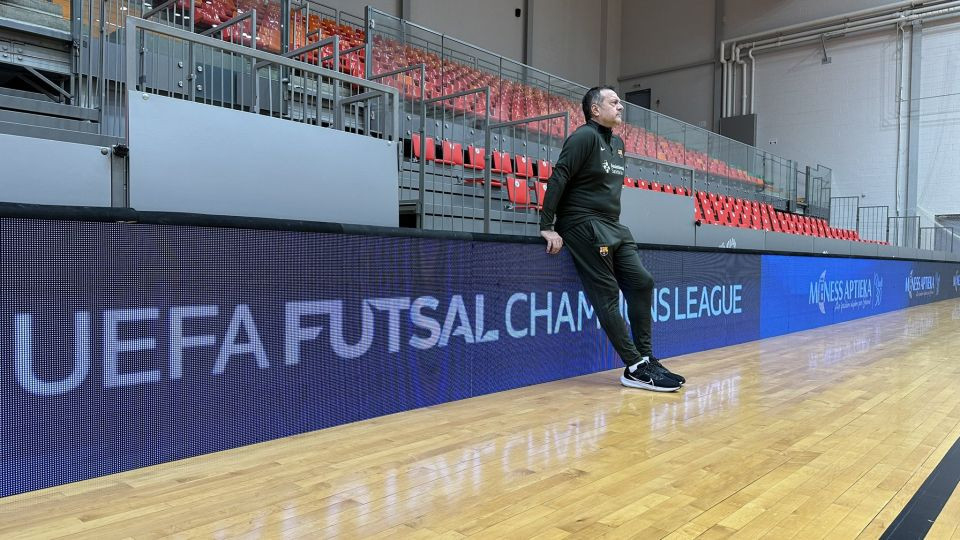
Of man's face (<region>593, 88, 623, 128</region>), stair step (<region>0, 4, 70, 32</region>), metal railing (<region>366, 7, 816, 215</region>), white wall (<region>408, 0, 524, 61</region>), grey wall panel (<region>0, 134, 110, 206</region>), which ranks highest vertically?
white wall (<region>408, 0, 524, 61</region>)

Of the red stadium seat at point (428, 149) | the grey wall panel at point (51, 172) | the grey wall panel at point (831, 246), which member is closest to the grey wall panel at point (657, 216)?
the red stadium seat at point (428, 149)

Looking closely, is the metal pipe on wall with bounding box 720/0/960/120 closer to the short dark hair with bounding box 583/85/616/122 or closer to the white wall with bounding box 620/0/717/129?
the white wall with bounding box 620/0/717/129

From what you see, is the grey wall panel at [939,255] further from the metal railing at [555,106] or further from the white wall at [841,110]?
the metal railing at [555,106]

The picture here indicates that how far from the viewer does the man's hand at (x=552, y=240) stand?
305cm

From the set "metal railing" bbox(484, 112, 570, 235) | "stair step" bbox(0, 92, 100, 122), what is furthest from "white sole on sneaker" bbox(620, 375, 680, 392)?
"stair step" bbox(0, 92, 100, 122)

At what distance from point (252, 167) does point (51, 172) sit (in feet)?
2.20

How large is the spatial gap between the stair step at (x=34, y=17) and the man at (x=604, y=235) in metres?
3.30

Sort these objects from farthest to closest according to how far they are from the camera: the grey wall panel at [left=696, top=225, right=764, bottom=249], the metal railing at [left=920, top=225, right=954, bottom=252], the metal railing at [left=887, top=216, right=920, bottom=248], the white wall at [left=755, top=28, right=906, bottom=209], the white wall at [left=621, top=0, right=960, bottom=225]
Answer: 1. the white wall at [left=755, top=28, right=906, bottom=209]
2. the metal railing at [left=887, top=216, right=920, bottom=248]
3. the white wall at [left=621, top=0, right=960, bottom=225]
4. the metal railing at [left=920, top=225, right=954, bottom=252]
5. the grey wall panel at [left=696, top=225, right=764, bottom=249]

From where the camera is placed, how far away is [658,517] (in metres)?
1.51

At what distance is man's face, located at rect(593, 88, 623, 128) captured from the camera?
302 cm

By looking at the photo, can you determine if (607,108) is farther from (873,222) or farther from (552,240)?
(873,222)

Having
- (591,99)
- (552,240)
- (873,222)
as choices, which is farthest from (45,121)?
(873,222)

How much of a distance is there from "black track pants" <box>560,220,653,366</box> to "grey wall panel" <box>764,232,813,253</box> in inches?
176

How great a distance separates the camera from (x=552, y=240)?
3051 mm
